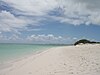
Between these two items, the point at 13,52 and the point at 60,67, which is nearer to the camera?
the point at 60,67

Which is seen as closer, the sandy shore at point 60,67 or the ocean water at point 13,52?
the sandy shore at point 60,67

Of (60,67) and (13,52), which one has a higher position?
(60,67)

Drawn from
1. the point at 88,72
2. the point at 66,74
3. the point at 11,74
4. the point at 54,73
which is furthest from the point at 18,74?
the point at 88,72

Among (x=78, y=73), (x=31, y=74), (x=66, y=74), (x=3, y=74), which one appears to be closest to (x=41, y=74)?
(x=31, y=74)

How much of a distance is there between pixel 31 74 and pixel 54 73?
4.37 feet

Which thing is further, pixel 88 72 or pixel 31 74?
pixel 31 74

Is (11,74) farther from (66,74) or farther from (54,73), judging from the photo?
(66,74)

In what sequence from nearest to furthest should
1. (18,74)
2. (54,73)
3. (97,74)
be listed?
1. (97,74)
2. (54,73)
3. (18,74)

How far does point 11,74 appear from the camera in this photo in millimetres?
9906

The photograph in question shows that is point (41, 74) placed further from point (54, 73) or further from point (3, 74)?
point (3, 74)

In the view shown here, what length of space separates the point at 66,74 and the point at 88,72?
112cm

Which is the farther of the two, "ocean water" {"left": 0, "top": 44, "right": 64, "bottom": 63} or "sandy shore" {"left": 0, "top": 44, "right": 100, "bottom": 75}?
"ocean water" {"left": 0, "top": 44, "right": 64, "bottom": 63}

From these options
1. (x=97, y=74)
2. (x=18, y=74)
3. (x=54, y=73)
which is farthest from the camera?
(x=18, y=74)

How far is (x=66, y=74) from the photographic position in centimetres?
812
